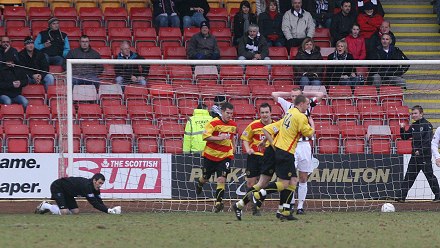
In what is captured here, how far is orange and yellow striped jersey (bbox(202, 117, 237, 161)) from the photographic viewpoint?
1700 centimetres

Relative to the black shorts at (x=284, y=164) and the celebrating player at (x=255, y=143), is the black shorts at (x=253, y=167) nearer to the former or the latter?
the celebrating player at (x=255, y=143)

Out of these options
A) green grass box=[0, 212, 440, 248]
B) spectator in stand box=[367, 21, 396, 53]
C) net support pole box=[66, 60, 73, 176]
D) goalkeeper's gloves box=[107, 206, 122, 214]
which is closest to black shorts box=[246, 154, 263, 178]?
green grass box=[0, 212, 440, 248]

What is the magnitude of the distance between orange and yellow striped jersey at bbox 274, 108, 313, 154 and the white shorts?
199 cm

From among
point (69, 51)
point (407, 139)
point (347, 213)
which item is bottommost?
point (347, 213)

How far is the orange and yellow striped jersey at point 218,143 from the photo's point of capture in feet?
55.8

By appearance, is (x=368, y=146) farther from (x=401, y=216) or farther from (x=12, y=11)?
(x=12, y=11)

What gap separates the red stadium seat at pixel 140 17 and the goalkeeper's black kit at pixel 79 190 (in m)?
7.13

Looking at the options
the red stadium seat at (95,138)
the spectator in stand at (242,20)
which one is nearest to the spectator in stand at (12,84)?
the red stadium seat at (95,138)

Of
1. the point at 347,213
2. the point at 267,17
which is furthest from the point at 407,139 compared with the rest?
the point at 267,17

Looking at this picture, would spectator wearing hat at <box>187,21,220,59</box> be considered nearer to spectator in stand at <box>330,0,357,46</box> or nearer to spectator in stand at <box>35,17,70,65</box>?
spectator in stand at <box>35,17,70,65</box>

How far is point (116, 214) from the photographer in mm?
17078

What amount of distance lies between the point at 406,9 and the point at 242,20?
4857mm

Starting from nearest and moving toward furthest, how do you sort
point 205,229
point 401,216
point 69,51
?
point 205,229, point 401,216, point 69,51

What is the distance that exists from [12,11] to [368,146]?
28.1ft
